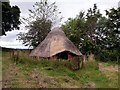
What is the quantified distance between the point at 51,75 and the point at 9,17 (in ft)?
60.8

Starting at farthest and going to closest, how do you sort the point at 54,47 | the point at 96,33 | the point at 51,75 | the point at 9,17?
the point at 96,33 → the point at 9,17 → the point at 54,47 → the point at 51,75

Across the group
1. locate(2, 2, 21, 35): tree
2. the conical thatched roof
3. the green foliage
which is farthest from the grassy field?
locate(2, 2, 21, 35): tree

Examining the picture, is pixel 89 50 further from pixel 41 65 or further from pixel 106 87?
pixel 106 87

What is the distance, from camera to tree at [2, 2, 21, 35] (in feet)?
112

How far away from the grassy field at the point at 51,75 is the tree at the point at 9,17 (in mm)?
13983

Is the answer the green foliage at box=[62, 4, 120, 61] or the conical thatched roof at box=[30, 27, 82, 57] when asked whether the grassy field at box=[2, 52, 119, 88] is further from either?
the green foliage at box=[62, 4, 120, 61]

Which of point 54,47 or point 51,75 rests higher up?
point 54,47

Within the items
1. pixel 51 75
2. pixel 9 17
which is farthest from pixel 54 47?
pixel 9 17

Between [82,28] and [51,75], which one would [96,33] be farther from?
[51,75]

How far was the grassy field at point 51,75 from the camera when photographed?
1576 centimetres

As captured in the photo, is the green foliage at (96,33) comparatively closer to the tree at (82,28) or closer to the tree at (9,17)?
the tree at (82,28)

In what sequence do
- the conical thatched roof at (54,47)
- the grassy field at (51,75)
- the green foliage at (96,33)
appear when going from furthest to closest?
1. the green foliage at (96,33)
2. the conical thatched roof at (54,47)
3. the grassy field at (51,75)

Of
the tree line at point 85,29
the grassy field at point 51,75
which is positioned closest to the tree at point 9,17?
the tree line at point 85,29

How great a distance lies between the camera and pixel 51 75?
17.9 metres
